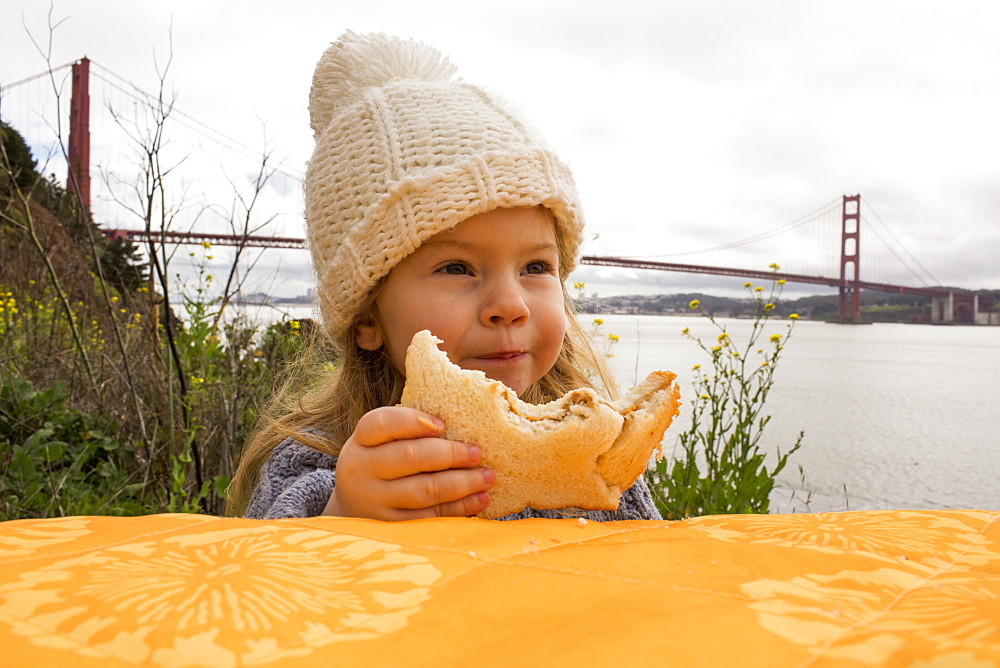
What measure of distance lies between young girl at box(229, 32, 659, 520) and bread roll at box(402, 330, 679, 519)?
0.71ft

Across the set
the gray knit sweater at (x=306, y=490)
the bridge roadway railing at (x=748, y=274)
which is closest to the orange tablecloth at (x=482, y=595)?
the gray knit sweater at (x=306, y=490)

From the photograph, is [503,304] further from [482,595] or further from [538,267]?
[482,595]

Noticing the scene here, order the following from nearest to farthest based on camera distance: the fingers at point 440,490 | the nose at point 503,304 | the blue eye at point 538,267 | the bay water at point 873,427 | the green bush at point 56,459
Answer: the fingers at point 440,490 → the nose at point 503,304 → the blue eye at point 538,267 → the green bush at point 56,459 → the bay water at point 873,427

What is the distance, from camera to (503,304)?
1487mm

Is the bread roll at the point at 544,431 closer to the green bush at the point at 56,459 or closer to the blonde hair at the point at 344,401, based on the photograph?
the blonde hair at the point at 344,401

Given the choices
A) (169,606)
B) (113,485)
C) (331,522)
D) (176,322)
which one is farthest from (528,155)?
(113,485)

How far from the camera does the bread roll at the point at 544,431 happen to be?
1050 mm

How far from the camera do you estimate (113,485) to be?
2.84 meters

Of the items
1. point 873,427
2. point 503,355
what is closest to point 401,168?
point 503,355

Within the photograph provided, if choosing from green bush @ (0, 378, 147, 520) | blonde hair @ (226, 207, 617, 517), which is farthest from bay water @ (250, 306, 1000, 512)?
green bush @ (0, 378, 147, 520)

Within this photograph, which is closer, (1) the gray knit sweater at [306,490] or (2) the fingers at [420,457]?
(2) the fingers at [420,457]

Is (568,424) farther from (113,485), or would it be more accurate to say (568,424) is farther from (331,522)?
(113,485)

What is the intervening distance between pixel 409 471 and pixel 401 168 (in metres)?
0.84

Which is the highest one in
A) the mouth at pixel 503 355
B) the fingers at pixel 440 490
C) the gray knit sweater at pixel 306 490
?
the mouth at pixel 503 355
